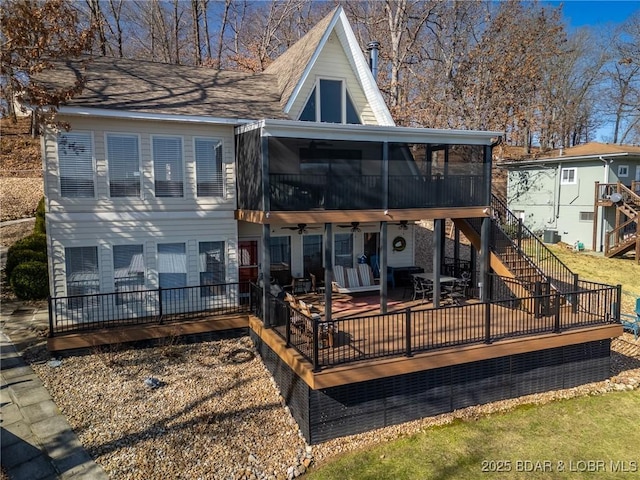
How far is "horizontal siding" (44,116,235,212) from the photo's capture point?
1164cm

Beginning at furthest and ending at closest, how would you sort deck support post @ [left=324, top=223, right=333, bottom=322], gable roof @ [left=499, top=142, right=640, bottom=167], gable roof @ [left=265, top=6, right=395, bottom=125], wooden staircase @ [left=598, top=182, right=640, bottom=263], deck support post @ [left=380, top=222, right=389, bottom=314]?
1. gable roof @ [left=499, top=142, right=640, bottom=167]
2. wooden staircase @ [left=598, top=182, right=640, bottom=263]
3. gable roof @ [left=265, top=6, right=395, bottom=125]
4. deck support post @ [left=380, top=222, right=389, bottom=314]
5. deck support post @ [left=324, top=223, right=333, bottom=322]

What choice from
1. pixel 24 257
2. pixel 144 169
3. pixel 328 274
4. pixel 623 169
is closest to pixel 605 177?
pixel 623 169

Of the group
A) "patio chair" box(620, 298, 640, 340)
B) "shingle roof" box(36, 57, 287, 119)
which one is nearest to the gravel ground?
"patio chair" box(620, 298, 640, 340)

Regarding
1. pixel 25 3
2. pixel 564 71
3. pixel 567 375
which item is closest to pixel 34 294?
pixel 25 3

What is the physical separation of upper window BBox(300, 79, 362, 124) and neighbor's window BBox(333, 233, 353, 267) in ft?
13.7

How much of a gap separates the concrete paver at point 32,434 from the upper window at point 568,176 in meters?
29.4

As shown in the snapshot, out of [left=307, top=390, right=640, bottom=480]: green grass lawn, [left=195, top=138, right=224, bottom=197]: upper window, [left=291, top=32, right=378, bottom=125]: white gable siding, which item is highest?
[left=291, top=32, right=378, bottom=125]: white gable siding

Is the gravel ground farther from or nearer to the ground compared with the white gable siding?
nearer to the ground

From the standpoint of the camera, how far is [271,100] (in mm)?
15391

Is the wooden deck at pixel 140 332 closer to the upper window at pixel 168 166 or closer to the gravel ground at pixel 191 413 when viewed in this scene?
the gravel ground at pixel 191 413

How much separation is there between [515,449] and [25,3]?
14414 millimetres

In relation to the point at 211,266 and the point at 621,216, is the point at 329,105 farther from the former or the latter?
the point at 621,216

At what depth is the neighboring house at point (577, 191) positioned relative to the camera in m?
26.0

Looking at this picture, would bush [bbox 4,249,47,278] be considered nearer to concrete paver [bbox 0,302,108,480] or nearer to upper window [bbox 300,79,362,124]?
concrete paver [bbox 0,302,108,480]
